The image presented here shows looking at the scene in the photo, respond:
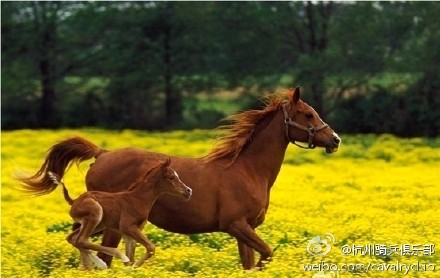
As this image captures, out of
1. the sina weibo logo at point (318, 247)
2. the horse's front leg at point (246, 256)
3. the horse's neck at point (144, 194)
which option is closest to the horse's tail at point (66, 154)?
the horse's neck at point (144, 194)

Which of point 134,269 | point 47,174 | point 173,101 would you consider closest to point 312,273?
point 134,269

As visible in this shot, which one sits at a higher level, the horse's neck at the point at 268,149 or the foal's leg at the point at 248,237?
the horse's neck at the point at 268,149

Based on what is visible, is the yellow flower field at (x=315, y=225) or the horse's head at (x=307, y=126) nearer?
the horse's head at (x=307, y=126)

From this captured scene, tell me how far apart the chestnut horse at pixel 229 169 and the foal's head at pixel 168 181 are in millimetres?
496

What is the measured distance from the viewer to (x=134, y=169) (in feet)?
34.2

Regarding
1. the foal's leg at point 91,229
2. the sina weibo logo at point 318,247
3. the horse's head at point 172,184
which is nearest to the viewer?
the foal's leg at point 91,229

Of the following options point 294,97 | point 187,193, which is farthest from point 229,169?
point 294,97

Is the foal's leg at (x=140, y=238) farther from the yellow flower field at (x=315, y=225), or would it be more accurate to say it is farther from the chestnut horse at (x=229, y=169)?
the chestnut horse at (x=229, y=169)

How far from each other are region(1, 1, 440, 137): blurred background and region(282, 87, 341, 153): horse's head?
866 inches

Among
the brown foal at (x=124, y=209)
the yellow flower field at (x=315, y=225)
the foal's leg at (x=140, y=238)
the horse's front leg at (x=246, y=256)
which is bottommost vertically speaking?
the yellow flower field at (x=315, y=225)

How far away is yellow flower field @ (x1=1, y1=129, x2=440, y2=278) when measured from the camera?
10.9 m

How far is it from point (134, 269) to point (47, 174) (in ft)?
5.82

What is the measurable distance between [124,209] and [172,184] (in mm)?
551

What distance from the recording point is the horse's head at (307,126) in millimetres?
10508
